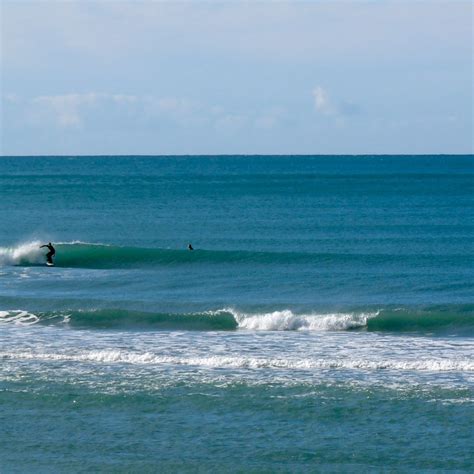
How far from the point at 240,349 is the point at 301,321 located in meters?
4.78

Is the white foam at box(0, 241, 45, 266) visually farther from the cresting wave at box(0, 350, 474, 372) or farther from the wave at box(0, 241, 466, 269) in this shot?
the cresting wave at box(0, 350, 474, 372)

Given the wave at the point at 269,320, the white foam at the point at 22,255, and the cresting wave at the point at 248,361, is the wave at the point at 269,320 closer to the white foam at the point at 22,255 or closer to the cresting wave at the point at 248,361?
the cresting wave at the point at 248,361

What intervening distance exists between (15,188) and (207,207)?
1490 inches

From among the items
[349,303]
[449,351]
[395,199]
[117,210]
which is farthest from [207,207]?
[449,351]

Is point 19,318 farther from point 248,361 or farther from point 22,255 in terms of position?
point 22,255

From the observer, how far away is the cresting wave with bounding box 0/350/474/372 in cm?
2394

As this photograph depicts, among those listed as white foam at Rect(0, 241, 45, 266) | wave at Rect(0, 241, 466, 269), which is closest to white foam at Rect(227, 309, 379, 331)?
wave at Rect(0, 241, 466, 269)

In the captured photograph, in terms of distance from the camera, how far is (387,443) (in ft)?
60.6

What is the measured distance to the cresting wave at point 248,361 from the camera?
23.9 metres

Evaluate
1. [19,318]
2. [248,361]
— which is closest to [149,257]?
[19,318]

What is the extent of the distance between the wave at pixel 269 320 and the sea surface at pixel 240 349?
0.08 m

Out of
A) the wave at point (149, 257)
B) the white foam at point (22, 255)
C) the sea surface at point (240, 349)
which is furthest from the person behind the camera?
the white foam at point (22, 255)

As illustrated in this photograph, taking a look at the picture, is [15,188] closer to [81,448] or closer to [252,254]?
[252,254]

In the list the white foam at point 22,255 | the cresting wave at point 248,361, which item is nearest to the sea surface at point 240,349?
the cresting wave at point 248,361
